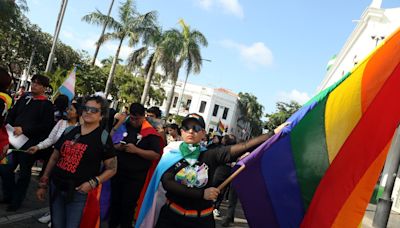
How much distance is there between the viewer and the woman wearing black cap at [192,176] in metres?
3.53

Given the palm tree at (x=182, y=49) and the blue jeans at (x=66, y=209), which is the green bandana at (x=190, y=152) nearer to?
the blue jeans at (x=66, y=209)

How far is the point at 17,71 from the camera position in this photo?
139ft

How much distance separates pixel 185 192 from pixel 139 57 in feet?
101

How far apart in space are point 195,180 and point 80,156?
97cm

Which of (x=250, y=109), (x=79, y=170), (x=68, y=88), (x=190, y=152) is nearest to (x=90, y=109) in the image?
(x=79, y=170)

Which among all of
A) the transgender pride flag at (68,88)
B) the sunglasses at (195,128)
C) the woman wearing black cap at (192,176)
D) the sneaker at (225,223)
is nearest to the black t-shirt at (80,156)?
the woman wearing black cap at (192,176)

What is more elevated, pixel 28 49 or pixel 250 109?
pixel 250 109

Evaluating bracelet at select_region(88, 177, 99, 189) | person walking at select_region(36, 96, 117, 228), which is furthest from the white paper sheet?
bracelet at select_region(88, 177, 99, 189)

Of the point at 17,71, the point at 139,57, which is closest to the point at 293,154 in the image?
the point at 139,57

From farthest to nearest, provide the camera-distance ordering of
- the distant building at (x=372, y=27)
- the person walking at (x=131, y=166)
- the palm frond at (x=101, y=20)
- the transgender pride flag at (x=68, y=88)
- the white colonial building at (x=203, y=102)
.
A: the white colonial building at (x=203, y=102) < the distant building at (x=372, y=27) < the palm frond at (x=101, y=20) < the transgender pride flag at (x=68, y=88) < the person walking at (x=131, y=166)

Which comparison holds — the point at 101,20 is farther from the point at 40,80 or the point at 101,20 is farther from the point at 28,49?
the point at 40,80

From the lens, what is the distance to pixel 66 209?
144 inches

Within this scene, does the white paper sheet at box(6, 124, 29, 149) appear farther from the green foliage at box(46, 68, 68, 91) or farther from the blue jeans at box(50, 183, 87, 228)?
the green foliage at box(46, 68, 68, 91)

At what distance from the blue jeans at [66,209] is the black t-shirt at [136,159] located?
62.3 inches
